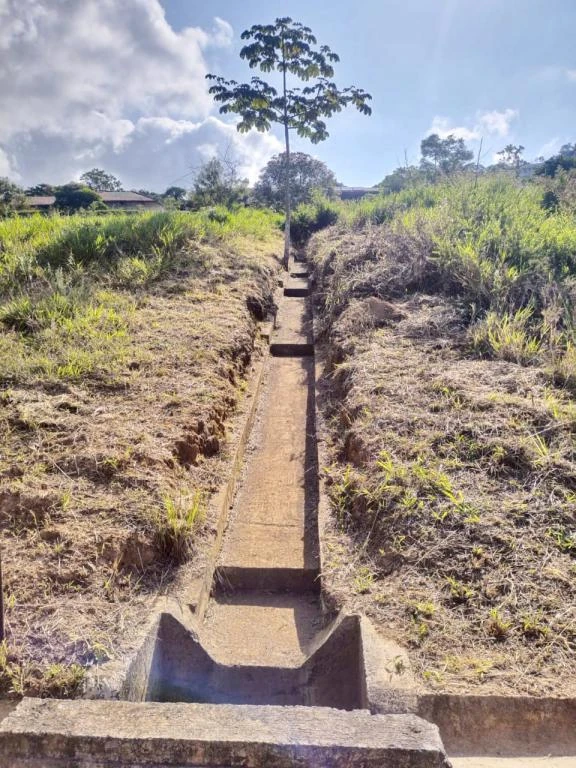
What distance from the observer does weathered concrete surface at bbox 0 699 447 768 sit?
5.07 ft

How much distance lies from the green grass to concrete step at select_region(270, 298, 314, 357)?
130 centimetres

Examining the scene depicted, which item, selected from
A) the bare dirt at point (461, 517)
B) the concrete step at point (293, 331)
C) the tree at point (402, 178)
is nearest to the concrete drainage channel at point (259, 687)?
the bare dirt at point (461, 517)

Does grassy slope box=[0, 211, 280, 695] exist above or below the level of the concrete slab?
above

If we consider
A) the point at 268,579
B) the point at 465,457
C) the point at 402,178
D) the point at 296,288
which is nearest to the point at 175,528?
the point at 268,579

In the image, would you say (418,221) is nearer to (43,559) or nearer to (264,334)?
(264,334)

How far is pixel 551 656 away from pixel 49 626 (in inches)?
80.7

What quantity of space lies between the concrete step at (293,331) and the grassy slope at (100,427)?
510 millimetres

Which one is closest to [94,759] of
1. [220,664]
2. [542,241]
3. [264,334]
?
[220,664]

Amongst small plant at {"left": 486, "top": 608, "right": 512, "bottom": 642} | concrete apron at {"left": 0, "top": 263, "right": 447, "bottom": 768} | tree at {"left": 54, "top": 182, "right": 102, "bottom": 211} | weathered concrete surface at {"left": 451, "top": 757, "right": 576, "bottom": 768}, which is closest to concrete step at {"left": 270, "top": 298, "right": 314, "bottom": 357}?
concrete apron at {"left": 0, "top": 263, "right": 447, "bottom": 768}

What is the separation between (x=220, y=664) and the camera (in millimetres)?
2348

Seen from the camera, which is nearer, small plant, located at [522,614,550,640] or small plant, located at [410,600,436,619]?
small plant, located at [522,614,550,640]

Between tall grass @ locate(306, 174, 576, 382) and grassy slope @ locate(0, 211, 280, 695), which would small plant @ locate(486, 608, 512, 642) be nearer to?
grassy slope @ locate(0, 211, 280, 695)

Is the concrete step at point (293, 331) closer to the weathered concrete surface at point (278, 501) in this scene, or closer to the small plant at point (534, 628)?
the weathered concrete surface at point (278, 501)

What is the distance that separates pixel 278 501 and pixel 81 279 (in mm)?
3447
